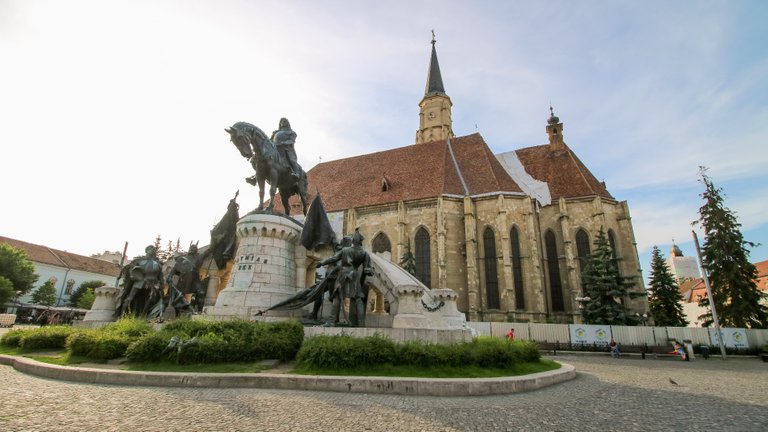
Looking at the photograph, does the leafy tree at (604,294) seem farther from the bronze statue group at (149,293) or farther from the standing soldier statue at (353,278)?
the bronze statue group at (149,293)

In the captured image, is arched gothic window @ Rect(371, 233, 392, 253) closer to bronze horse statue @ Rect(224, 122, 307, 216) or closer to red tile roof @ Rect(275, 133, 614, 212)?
red tile roof @ Rect(275, 133, 614, 212)

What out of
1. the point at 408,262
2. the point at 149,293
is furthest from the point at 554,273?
the point at 149,293

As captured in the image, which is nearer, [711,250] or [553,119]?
[711,250]

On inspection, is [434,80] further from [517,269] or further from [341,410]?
[341,410]

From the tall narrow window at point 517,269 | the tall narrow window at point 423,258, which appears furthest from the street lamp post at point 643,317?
the tall narrow window at point 423,258

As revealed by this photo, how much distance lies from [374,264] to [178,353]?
487 centimetres

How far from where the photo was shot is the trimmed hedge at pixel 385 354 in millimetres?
6586

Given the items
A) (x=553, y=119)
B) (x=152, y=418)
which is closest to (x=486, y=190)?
(x=553, y=119)

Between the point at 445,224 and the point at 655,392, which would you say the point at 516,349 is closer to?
the point at 655,392

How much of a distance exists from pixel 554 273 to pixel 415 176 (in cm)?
1306

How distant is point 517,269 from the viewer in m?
25.8

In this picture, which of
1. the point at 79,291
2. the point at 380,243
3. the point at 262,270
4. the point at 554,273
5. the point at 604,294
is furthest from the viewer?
the point at 79,291

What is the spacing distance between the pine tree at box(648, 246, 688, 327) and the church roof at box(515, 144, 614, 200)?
9.21m

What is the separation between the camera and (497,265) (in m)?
25.5
